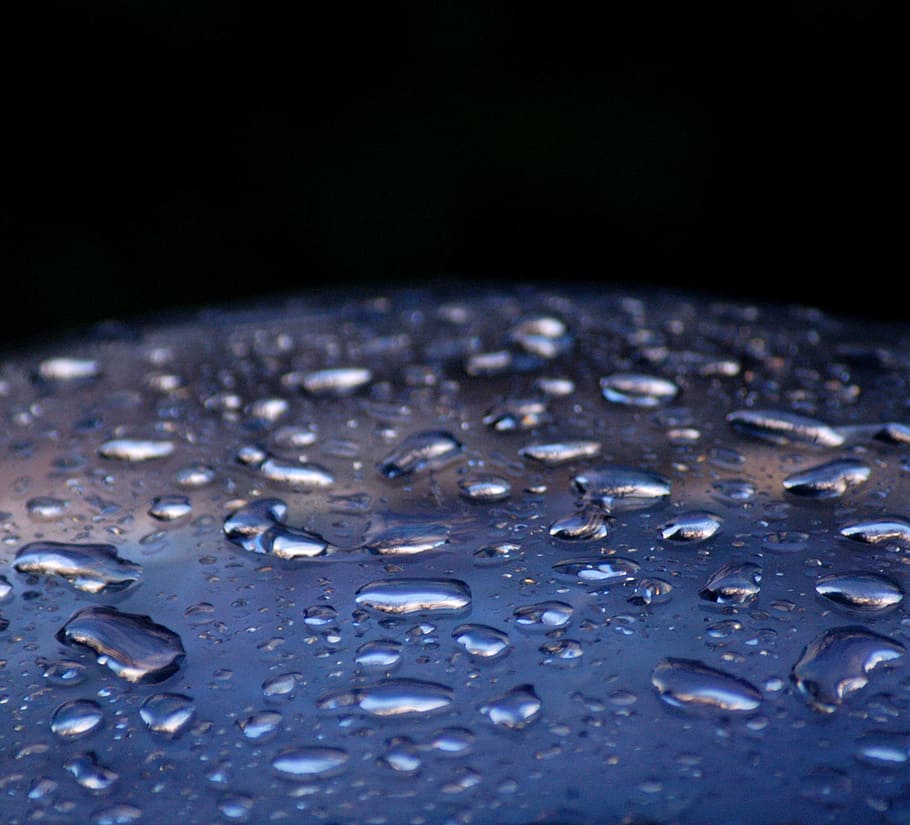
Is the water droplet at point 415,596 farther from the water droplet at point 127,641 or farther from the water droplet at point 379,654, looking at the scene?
the water droplet at point 127,641

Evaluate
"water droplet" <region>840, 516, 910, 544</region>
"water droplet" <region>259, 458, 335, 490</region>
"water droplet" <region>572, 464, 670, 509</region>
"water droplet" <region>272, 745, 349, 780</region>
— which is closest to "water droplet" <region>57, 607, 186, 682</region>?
"water droplet" <region>272, 745, 349, 780</region>

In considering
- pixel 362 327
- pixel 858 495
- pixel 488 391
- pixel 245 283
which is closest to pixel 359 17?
pixel 245 283

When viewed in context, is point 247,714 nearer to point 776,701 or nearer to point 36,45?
point 776,701

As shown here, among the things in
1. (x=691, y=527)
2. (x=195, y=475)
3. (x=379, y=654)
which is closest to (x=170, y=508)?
(x=195, y=475)

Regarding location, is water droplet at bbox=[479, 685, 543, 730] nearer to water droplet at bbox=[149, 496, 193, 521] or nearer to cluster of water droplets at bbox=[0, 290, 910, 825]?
cluster of water droplets at bbox=[0, 290, 910, 825]

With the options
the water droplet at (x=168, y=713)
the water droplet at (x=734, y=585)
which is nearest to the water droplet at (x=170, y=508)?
the water droplet at (x=168, y=713)
